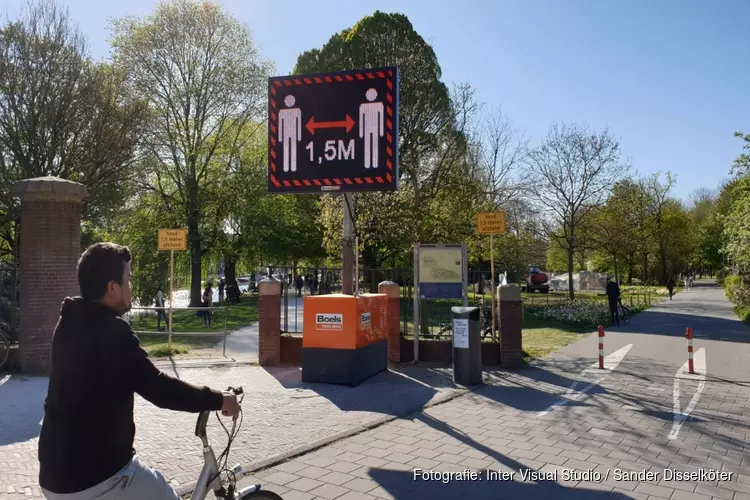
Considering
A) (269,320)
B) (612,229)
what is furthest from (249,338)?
(612,229)

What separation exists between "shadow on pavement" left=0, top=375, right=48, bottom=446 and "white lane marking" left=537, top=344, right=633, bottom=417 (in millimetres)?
6292

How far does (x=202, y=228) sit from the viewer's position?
97.3 feet

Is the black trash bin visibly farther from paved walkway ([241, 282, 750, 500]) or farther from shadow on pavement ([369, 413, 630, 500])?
shadow on pavement ([369, 413, 630, 500])

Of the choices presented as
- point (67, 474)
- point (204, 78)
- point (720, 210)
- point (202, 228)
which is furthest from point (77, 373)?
point (720, 210)

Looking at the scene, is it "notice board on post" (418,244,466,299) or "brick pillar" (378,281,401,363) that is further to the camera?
"brick pillar" (378,281,401,363)

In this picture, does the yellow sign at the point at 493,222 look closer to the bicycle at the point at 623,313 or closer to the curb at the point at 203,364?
the curb at the point at 203,364

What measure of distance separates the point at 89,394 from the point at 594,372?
1013 centimetres

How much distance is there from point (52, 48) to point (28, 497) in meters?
17.9

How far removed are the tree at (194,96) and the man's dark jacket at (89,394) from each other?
23266mm

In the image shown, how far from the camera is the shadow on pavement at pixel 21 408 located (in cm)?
638

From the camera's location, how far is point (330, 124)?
9484 mm

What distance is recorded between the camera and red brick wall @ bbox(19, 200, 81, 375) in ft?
30.6

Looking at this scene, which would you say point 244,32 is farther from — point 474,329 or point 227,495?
point 227,495

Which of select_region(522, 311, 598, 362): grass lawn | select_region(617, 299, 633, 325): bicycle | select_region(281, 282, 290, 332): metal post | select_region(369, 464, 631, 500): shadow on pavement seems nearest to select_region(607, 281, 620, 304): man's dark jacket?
select_region(617, 299, 633, 325): bicycle
